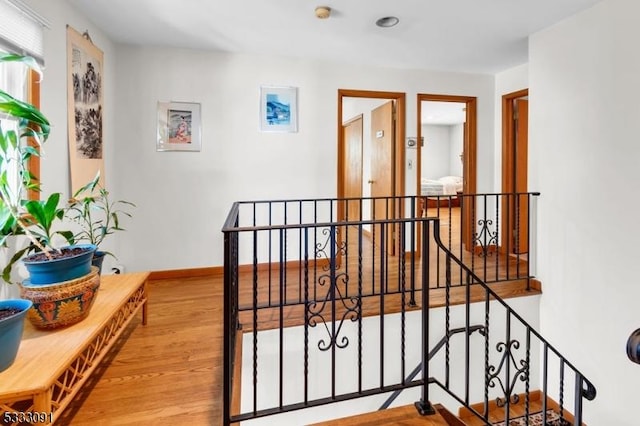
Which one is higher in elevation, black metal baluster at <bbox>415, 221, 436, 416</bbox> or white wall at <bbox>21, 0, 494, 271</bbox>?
white wall at <bbox>21, 0, 494, 271</bbox>

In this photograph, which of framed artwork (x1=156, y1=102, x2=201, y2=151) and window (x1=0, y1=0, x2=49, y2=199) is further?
framed artwork (x1=156, y1=102, x2=201, y2=151)

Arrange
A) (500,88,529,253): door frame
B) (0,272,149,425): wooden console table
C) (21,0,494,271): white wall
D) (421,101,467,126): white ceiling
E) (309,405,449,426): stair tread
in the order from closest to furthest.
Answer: (0,272,149,425): wooden console table, (309,405,449,426): stair tread, (21,0,494,271): white wall, (500,88,529,253): door frame, (421,101,467,126): white ceiling

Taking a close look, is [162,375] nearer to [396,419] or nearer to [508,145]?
[396,419]

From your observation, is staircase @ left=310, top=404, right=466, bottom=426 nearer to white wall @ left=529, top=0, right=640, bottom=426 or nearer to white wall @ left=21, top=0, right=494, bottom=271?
white wall @ left=529, top=0, right=640, bottom=426

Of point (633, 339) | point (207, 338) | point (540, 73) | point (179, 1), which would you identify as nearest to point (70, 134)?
point (179, 1)

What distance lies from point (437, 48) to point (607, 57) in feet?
4.58

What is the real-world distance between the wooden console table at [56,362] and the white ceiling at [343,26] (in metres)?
2.17

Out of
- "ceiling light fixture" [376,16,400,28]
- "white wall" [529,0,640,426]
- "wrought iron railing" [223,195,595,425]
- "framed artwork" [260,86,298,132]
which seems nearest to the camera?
"wrought iron railing" [223,195,595,425]

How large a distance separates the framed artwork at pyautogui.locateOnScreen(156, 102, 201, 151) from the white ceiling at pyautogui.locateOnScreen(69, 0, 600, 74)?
59 cm

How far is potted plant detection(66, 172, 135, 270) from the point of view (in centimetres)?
229

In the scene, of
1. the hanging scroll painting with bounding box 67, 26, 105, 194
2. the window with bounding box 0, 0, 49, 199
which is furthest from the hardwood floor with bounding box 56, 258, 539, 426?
the hanging scroll painting with bounding box 67, 26, 105, 194

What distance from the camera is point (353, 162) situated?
6145 mm

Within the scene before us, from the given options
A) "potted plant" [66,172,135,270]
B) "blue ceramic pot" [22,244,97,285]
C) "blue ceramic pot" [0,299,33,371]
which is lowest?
"blue ceramic pot" [0,299,33,371]

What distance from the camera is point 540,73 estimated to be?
10.2 feet
